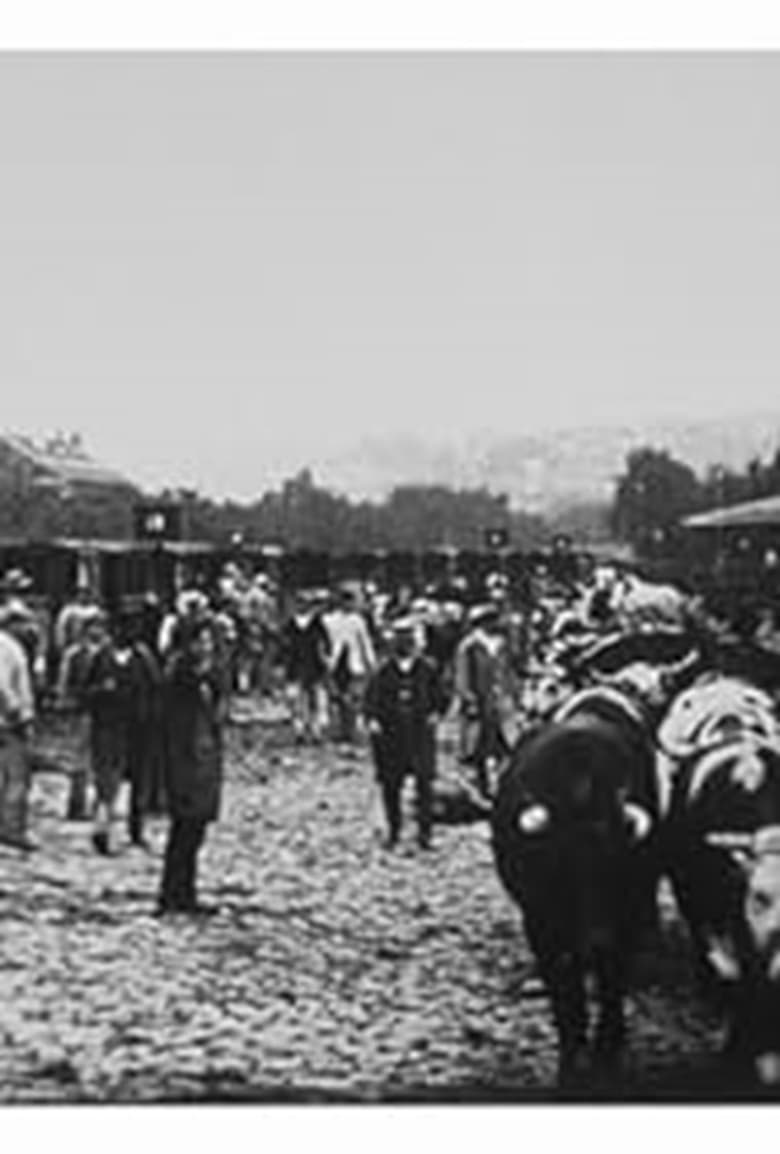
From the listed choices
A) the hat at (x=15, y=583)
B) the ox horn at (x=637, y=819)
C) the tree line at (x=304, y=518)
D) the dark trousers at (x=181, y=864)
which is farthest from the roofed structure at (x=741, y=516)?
the hat at (x=15, y=583)

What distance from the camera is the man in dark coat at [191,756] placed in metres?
3.50

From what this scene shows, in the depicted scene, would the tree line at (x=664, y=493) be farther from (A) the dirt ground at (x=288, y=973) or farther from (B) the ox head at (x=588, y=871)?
(A) the dirt ground at (x=288, y=973)

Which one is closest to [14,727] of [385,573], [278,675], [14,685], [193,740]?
[14,685]

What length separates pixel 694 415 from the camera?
3506mm

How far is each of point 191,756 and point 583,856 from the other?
0.69 m

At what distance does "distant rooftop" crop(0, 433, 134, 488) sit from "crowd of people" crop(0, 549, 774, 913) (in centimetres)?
19

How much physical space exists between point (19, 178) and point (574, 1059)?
1750mm

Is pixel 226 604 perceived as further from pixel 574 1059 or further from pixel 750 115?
pixel 750 115

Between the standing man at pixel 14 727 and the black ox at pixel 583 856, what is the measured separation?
812 mm

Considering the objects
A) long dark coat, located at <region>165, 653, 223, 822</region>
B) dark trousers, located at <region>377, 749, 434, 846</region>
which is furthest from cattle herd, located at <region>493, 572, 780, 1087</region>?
long dark coat, located at <region>165, 653, 223, 822</region>

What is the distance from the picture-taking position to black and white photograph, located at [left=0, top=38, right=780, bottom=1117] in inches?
136

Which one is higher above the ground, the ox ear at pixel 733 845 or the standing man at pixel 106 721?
the standing man at pixel 106 721
